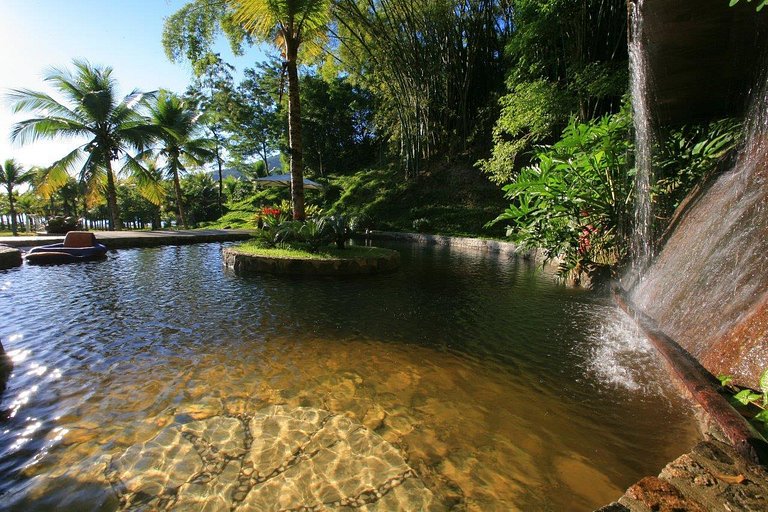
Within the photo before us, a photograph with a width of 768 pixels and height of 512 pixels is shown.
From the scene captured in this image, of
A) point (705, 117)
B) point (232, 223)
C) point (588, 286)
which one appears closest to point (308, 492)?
point (588, 286)

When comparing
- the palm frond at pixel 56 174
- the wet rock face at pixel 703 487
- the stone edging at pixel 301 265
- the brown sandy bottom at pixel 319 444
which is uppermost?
the palm frond at pixel 56 174

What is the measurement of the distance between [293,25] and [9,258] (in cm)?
902

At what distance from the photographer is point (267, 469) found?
82.6 inches

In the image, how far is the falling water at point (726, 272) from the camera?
246cm

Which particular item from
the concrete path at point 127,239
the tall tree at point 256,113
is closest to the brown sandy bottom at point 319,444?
the concrete path at point 127,239

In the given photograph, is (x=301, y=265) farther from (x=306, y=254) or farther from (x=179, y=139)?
(x=179, y=139)

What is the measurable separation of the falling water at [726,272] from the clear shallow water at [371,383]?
468 millimetres

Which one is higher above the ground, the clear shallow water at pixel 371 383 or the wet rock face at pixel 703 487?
the wet rock face at pixel 703 487

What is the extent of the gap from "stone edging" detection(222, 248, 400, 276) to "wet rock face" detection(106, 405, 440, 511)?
18.0ft

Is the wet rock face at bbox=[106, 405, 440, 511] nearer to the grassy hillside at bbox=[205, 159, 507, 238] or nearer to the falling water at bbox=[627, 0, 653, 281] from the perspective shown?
the falling water at bbox=[627, 0, 653, 281]

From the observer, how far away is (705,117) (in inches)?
214

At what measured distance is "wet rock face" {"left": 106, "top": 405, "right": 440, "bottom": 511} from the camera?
186cm

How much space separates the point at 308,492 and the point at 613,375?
2894 mm

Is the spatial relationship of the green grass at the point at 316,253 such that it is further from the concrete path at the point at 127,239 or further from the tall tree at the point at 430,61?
the tall tree at the point at 430,61
